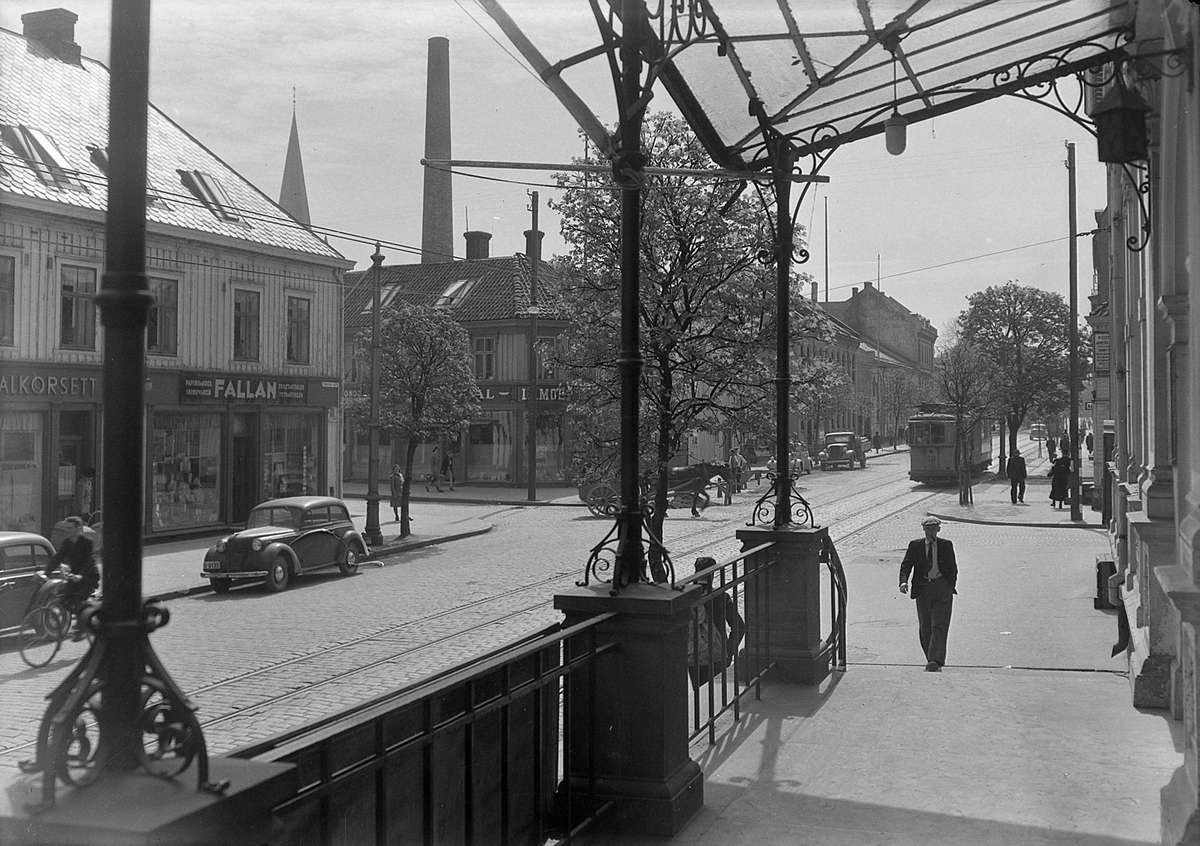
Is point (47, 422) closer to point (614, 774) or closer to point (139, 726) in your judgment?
point (614, 774)

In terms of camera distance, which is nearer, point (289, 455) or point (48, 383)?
point (48, 383)

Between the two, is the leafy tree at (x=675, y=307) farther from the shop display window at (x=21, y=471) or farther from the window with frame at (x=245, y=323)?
the window with frame at (x=245, y=323)

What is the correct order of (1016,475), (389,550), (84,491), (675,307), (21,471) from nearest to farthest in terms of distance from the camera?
(675,307)
(21,471)
(84,491)
(389,550)
(1016,475)

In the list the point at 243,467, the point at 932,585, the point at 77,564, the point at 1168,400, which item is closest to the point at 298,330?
the point at 243,467

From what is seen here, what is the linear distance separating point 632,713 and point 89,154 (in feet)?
75.2

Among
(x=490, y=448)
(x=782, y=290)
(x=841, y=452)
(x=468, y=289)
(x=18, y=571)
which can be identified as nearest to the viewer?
(x=782, y=290)

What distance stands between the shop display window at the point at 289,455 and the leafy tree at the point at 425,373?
1556mm

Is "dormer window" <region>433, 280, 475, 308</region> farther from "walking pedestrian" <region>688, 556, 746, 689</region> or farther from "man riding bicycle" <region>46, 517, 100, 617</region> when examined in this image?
"walking pedestrian" <region>688, 556, 746, 689</region>

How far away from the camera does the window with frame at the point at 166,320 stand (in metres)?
24.5

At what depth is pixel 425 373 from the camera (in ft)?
97.8

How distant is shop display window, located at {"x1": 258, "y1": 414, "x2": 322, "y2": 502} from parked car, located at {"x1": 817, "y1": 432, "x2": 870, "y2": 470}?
1397 inches

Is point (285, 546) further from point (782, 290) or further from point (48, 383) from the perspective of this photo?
point (782, 290)

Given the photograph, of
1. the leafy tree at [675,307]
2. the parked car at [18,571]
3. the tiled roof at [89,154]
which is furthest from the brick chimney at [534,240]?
the parked car at [18,571]

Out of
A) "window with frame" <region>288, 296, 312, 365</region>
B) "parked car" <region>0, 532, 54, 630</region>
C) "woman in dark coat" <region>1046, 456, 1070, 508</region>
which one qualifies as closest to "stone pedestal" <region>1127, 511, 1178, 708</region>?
"parked car" <region>0, 532, 54, 630</region>
